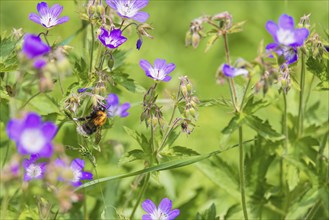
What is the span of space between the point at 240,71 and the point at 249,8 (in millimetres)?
3337

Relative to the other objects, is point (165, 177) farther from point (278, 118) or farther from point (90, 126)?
point (90, 126)

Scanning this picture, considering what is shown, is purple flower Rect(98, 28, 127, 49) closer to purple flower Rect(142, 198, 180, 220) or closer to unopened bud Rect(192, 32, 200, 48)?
unopened bud Rect(192, 32, 200, 48)

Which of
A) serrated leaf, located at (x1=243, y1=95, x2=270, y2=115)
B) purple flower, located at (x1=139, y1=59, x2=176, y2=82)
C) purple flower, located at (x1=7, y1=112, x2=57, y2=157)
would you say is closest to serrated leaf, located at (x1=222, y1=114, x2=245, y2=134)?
serrated leaf, located at (x1=243, y1=95, x2=270, y2=115)

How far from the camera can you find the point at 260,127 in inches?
118

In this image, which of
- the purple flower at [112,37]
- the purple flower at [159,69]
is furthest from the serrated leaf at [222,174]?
the purple flower at [112,37]

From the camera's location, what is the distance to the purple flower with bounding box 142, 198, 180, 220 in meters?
2.70

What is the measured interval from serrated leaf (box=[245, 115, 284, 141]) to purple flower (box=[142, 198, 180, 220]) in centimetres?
51

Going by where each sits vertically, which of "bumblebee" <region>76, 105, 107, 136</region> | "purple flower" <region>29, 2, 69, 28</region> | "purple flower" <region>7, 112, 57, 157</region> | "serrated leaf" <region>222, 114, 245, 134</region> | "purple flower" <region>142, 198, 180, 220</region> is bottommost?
"purple flower" <region>7, 112, 57, 157</region>

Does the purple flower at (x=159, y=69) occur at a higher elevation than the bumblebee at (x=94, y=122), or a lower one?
higher

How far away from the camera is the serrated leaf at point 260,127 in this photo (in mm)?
2984

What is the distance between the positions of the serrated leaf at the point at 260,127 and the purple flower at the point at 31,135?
1.20 m

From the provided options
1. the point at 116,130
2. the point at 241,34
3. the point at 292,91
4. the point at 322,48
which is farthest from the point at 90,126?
the point at 241,34

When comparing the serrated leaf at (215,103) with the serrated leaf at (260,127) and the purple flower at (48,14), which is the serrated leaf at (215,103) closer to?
the serrated leaf at (260,127)

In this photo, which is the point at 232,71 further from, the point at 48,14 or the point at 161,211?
the point at 48,14
